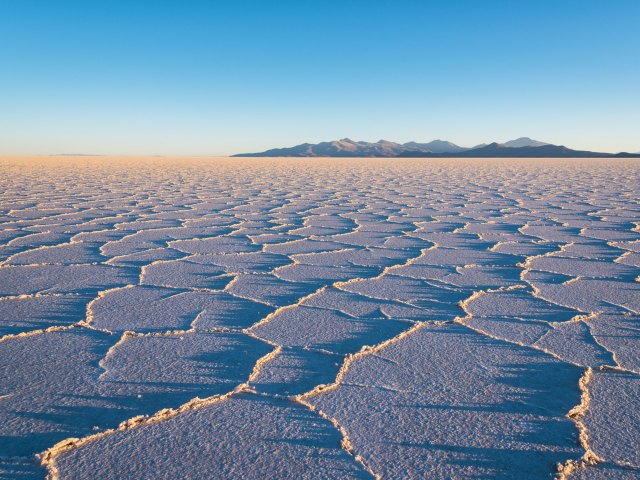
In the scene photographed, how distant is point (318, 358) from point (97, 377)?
23.2 inches

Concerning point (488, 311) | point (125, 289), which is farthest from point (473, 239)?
point (125, 289)

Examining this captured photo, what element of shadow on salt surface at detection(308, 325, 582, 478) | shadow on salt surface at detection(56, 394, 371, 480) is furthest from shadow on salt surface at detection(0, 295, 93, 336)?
shadow on salt surface at detection(308, 325, 582, 478)

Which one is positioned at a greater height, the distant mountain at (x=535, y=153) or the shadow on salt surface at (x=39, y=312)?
the shadow on salt surface at (x=39, y=312)

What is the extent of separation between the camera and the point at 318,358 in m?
1.43

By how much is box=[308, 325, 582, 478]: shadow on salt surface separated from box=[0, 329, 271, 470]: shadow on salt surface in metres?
0.33

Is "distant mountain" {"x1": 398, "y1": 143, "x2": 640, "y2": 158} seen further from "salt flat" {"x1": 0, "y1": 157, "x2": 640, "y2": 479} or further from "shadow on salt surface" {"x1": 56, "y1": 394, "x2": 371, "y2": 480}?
"shadow on salt surface" {"x1": 56, "y1": 394, "x2": 371, "y2": 480}

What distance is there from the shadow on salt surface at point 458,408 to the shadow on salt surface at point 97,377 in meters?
0.33

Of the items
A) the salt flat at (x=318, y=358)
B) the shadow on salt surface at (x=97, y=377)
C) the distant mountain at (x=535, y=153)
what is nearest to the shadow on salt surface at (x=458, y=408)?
the salt flat at (x=318, y=358)

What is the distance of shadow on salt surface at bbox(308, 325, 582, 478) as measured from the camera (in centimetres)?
98

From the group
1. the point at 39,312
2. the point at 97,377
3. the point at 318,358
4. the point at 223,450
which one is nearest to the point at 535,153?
the point at 318,358

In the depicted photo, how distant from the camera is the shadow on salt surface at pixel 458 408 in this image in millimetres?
978

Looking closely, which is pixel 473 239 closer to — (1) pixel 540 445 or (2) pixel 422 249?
(2) pixel 422 249

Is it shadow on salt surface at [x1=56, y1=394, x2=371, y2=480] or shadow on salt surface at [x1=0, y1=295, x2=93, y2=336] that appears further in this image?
shadow on salt surface at [x1=0, y1=295, x2=93, y2=336]

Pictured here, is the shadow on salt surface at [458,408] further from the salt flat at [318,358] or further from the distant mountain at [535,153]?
the distant mountain at [535,153]
